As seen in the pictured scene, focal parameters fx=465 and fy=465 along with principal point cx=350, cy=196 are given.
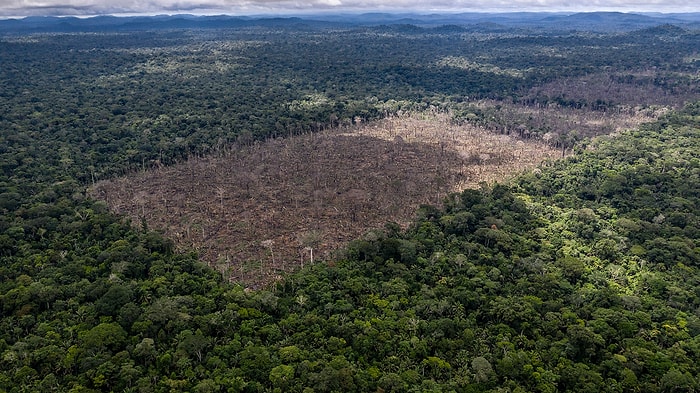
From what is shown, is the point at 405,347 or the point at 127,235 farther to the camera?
the point at 127,235

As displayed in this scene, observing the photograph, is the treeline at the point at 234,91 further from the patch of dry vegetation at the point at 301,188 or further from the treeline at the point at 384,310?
the treeline at the point at 384,310

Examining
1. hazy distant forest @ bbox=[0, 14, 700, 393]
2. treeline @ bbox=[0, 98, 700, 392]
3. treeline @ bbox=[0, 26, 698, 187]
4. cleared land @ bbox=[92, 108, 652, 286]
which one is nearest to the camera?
treeline @ bbox=[0, 98, 700, 392]

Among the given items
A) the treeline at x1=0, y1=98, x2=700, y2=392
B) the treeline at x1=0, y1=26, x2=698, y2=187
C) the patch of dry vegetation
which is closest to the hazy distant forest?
the treeline at x1=0, y1=98, x2=700, y2=392

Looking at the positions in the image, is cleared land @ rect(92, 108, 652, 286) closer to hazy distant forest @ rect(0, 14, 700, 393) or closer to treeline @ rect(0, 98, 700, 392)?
hazy distant forest @ rect(0, 14, 700, 393)

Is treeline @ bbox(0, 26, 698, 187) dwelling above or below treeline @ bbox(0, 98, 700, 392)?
above

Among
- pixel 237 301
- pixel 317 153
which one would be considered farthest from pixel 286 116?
pixel 237 301

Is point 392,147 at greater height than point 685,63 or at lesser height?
lesser

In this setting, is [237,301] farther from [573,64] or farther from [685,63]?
[685,63]
